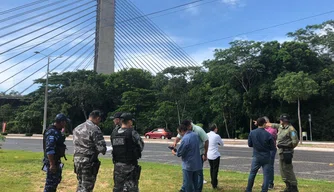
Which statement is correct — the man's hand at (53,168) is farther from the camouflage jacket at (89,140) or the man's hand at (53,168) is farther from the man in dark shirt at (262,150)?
the man in dark shirt at (262,150)

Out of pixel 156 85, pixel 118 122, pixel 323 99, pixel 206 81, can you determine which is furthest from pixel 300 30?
pixel 118 122

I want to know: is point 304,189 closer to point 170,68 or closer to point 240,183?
point 240,183

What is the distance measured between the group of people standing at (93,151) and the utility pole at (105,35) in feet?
125

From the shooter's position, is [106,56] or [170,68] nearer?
[170,68]

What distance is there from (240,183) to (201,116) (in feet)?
119

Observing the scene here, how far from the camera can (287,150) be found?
24.0ft

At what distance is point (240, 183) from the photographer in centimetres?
829

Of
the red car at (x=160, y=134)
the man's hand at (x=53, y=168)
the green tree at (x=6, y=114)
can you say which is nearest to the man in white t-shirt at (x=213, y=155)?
the man's hand at (x=53, y=168)

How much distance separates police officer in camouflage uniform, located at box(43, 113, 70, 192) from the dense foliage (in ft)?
96.0

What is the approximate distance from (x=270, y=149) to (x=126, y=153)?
3.12m

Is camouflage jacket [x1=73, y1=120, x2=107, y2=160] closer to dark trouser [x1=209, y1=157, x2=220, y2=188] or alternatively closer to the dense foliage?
dark trouser [x1=209, y1=157, x2=220, y2=188]

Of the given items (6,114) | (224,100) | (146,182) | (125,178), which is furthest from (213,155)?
(6,114)

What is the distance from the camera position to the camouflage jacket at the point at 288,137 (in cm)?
725

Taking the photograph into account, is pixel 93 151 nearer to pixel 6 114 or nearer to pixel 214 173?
pixel 214 173
